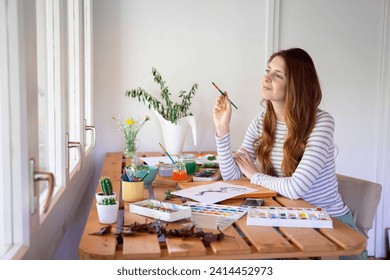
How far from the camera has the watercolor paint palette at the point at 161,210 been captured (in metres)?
1.16

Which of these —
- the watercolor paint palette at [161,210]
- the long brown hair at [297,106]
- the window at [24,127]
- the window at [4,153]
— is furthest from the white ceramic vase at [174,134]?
the window at [4,153]

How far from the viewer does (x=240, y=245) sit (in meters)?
0.99

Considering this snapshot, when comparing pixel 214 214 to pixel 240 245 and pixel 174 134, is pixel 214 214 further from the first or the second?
pixel 174 134

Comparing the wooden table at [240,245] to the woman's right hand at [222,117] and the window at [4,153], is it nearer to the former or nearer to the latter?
the window at [4,153]

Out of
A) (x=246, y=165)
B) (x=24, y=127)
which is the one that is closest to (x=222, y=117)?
(x=246, y=165)

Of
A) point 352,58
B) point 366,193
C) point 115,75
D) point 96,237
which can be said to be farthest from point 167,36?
point 96,237

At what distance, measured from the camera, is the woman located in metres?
1.49

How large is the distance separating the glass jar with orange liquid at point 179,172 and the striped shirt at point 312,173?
0.14 m

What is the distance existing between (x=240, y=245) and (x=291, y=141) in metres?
0.69

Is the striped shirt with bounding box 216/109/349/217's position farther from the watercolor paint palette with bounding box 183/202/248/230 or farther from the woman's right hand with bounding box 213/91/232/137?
the watercolor paint palette with bounding box 183/202/248/230

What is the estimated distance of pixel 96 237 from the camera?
1.04 m
